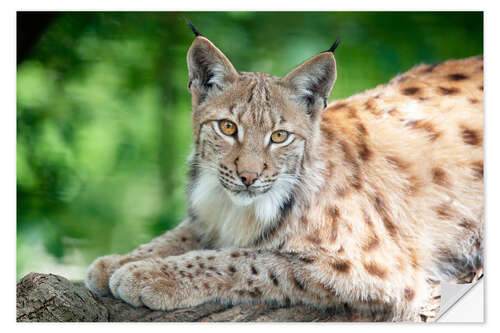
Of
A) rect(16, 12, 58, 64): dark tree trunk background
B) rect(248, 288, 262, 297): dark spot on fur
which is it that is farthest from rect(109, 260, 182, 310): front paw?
rect(16, 12, 58, 64): dark tree trunk background

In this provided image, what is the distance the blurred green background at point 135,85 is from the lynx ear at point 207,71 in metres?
0.63

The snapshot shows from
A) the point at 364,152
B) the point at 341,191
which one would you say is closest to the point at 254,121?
the point at 341,191

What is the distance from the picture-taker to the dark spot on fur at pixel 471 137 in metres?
4.23

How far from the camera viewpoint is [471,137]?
167 inches

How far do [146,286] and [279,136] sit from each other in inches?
46.1

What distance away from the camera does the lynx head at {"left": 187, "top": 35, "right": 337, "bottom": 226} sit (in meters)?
3.56

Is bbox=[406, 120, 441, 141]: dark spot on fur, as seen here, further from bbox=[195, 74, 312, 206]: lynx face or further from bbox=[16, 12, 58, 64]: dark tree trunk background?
bbox=[16, 12, 58, 64]: dark tree trunk background

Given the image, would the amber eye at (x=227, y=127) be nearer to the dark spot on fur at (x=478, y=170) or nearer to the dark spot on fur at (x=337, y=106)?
the dark spot on fur at (x=337, y=106)

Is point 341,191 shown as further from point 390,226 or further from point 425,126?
point 425,126

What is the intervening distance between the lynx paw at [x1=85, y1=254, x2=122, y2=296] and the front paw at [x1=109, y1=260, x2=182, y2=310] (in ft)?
0.39

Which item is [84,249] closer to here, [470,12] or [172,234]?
[172,234]

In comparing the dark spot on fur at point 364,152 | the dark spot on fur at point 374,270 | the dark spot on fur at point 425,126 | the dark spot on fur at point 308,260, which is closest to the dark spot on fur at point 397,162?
the dark spot on fur at point 364,152
